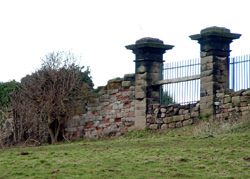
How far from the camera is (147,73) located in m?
19.4

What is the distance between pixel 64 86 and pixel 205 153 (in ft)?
34.4

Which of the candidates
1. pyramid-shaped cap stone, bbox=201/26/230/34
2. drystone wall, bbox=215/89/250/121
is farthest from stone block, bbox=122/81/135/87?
drystone wall, bbox=215/89/250/121

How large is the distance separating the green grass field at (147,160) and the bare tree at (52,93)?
22.5 ft

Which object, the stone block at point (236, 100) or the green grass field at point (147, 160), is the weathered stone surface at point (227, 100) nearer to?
the stone block at point (236, 100)

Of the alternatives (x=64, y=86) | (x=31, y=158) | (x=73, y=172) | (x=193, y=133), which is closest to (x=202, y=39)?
(x=193, y=133)

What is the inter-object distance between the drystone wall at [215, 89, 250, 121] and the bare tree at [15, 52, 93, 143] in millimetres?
6308

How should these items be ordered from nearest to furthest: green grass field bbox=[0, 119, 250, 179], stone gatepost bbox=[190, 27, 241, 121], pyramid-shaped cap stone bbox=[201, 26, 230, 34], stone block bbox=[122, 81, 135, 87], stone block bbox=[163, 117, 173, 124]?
green grass field bbox=[0, 119, 250, 179], stone gatepost bbox=[190, 27, 241, 121], pyramid-shaped cap stone bbox=[201, 26, 230, 34], stone block bbox=[163, 117, 173, 124], stone block bbox=[122, 81, 135, 87]

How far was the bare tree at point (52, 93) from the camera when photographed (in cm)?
2097

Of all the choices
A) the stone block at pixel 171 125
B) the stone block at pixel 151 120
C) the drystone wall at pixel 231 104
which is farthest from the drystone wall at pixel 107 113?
the drystone wall at pixel 231 104

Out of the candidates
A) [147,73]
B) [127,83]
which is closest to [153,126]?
[147,73]

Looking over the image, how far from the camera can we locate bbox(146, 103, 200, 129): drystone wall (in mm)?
17719

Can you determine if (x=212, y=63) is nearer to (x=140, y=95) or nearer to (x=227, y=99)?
(x=227, y=99)

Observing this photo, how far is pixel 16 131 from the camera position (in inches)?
869

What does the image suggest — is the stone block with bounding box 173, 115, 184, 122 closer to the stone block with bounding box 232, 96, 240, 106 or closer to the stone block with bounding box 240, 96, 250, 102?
the stone block with bounding box 232, 96, 240, 106
